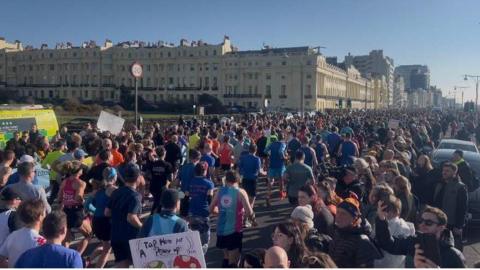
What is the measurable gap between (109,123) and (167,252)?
13728 mm

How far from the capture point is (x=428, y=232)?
4.72 m

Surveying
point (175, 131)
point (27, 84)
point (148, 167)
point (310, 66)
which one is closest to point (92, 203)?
point (148, 167)

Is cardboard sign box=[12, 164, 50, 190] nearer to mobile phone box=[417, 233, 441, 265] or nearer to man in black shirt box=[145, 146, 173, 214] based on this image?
man in black shirt box=[145, 146, 173, 214]

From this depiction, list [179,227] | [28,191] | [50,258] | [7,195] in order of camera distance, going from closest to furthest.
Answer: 1. [50,258]
2. [179,227]
3. [7,195]
4. [28,191]

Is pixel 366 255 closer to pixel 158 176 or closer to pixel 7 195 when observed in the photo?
pixel 7 195

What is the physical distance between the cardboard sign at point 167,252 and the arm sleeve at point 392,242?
1.79 m

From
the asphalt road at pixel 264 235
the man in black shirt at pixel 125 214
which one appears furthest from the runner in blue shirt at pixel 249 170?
the man in black shirt at pixel 125 214

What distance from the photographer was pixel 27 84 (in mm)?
127875

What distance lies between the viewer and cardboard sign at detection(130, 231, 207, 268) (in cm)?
486

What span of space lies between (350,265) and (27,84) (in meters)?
136

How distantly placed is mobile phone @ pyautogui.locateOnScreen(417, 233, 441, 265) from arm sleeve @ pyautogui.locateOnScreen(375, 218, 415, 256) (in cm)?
58

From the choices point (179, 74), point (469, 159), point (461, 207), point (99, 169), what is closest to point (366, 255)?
point (461, 207)

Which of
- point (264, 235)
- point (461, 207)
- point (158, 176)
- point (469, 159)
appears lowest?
point (264, 235)

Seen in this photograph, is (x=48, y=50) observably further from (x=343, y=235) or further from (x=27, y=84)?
(x=343, y=235)
